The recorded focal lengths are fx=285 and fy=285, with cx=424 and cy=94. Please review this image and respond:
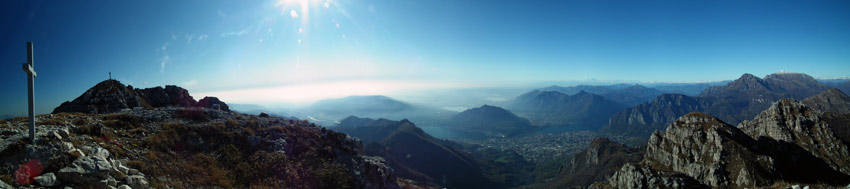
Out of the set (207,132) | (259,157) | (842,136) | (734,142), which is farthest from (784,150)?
(207,132)

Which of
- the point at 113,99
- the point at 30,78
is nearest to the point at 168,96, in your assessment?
the point at 113,99

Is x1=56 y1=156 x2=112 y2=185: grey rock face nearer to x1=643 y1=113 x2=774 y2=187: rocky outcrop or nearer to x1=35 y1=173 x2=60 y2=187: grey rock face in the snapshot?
x1=35 y1=173 x2=60 y2=187: grey rock face

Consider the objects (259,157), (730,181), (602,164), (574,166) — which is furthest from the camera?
(574,166)

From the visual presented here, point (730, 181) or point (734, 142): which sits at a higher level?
point (734, 142)

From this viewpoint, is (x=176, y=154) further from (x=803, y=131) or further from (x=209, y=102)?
(x=803, y=131)

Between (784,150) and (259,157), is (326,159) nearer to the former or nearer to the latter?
(259,157)

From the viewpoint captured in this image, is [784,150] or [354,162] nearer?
[354,162]
